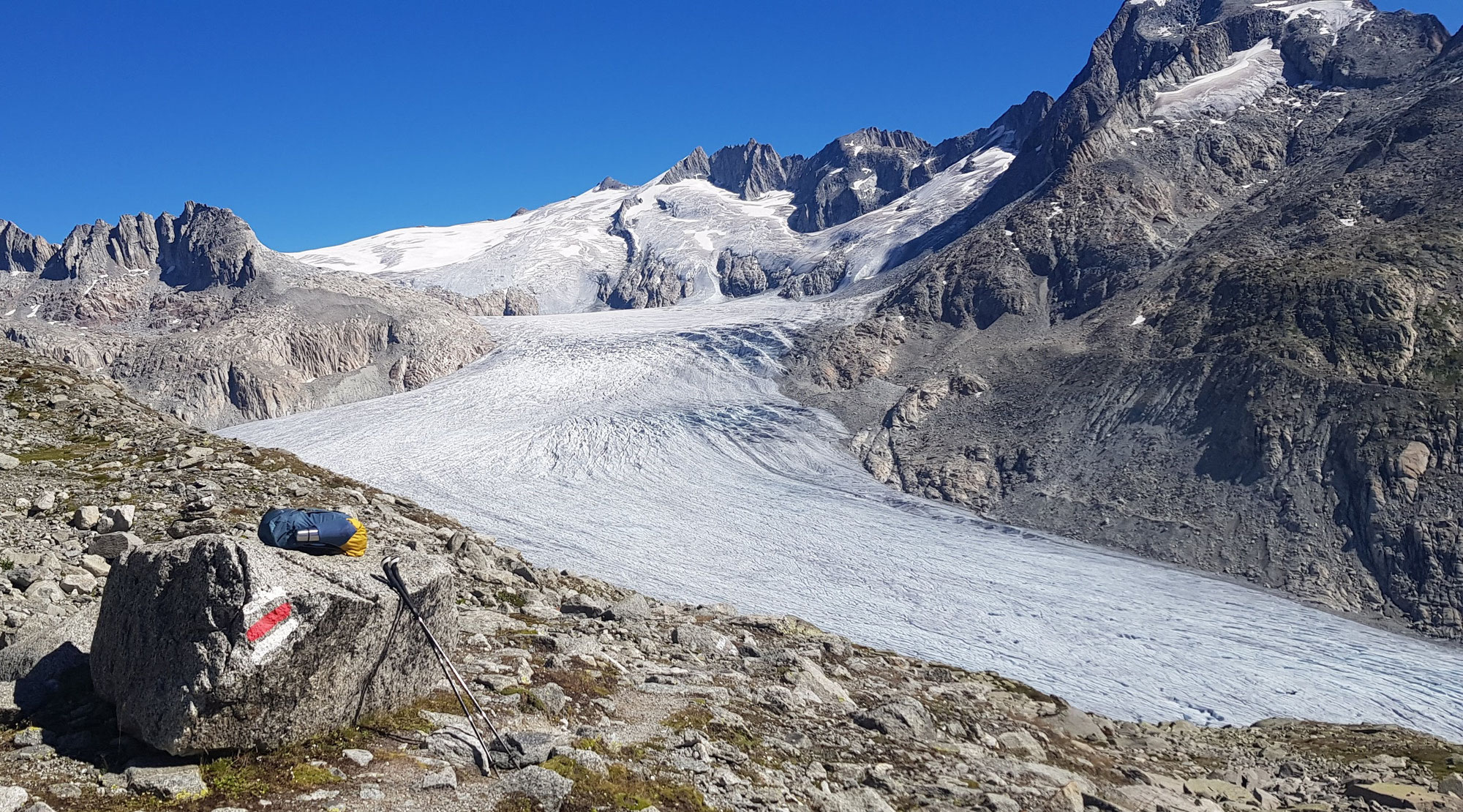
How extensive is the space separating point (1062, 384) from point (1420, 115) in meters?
54.0

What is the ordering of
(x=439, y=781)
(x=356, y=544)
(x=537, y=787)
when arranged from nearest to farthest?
(x=439, y=781) < (x=537, y=787) < (x=356, y=544)

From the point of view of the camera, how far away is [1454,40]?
383 ft

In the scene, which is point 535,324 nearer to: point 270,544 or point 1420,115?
point 1420,115

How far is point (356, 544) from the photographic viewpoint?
9.91 metres

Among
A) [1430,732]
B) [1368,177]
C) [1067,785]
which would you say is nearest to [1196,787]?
[1067,785]

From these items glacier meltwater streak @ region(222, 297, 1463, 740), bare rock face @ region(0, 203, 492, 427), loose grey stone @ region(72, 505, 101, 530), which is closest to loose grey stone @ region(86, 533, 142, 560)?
loose grey stone @ region(72, 505, 101, 530)

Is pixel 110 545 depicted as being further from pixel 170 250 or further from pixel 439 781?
pixel 170 250

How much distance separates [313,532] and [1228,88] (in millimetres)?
157285

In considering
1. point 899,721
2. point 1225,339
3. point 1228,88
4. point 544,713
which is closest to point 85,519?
point 544,713

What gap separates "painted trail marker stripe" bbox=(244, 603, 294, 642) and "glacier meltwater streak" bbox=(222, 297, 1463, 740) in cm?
4239

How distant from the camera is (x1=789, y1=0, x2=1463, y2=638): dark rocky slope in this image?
189ft

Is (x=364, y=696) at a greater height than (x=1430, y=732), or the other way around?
(x=364, y=696)

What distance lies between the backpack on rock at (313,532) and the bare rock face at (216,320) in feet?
337

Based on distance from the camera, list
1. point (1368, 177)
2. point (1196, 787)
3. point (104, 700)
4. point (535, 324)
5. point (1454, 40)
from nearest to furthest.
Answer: point (104, 700)
point (1196, 787)
point (1368, 177)
point (1454, 40)
point (535, 324)
